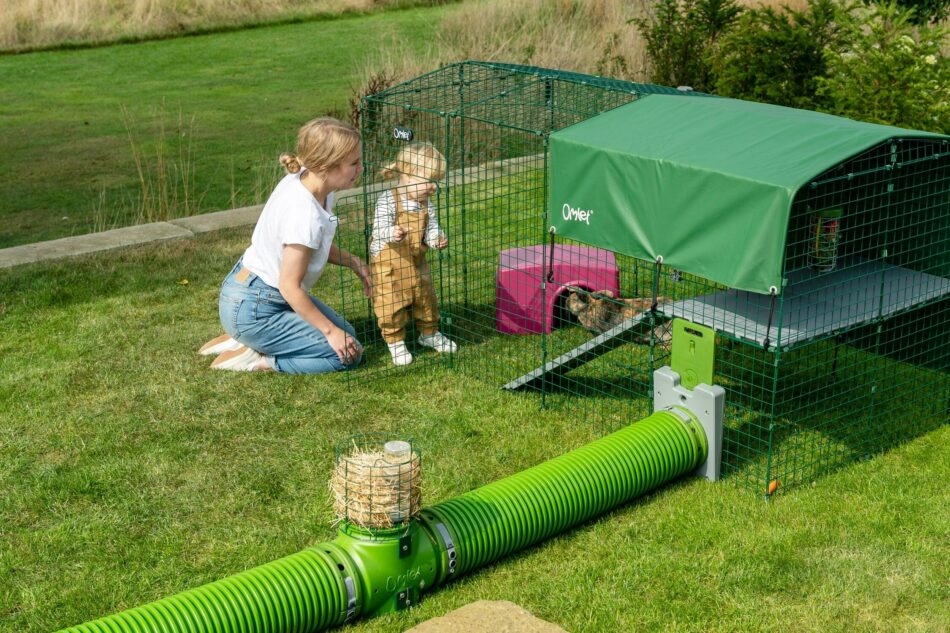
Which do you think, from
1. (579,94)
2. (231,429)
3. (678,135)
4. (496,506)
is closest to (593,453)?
(496,506)

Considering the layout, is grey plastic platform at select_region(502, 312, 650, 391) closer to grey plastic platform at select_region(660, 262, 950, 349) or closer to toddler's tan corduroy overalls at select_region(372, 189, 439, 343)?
grey plastic platform at select_region(660, 262, 950, 349)

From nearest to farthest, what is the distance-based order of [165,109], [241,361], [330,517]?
[330,517]
[241,361]
[165,109]

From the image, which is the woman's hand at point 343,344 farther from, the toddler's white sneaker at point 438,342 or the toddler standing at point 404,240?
the toddler's white sneaker at point 438,342

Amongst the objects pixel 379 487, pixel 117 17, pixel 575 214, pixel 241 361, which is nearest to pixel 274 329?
pixel 241 361

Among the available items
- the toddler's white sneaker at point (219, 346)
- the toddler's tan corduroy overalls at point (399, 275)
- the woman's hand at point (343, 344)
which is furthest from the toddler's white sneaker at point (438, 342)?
the toddler's white sneaker at point (219, 346)

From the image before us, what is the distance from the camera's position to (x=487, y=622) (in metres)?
4.08

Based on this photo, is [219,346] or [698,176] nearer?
[698,176]

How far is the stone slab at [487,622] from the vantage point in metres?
4.05

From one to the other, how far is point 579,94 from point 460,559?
373 centimetres

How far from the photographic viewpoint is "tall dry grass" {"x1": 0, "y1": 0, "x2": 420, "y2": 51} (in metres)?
24.1

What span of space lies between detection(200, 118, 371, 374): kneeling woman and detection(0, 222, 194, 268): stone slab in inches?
105

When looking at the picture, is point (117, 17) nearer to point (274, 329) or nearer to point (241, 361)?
point (241, 361)

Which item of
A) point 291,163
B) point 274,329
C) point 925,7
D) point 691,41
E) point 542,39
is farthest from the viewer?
point 542,39

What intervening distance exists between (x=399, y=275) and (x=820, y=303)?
260 centimetres
